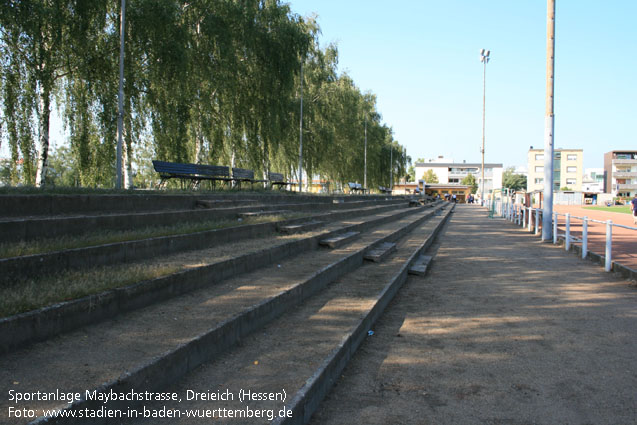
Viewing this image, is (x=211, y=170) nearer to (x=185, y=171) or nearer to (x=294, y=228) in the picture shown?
(x=185, y=171)

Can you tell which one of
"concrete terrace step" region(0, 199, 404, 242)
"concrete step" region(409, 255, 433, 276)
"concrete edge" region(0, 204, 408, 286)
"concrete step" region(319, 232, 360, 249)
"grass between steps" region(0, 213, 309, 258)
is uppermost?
"concrete terrace step" region(0, 199, 404, 242)

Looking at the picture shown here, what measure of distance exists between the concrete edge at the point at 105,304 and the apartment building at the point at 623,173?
108 m

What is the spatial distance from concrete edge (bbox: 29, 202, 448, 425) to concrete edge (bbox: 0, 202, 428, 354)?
95 cm

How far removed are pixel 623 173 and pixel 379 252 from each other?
354 feet

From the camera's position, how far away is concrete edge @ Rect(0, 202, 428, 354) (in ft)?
9.24

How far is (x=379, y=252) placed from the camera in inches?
350

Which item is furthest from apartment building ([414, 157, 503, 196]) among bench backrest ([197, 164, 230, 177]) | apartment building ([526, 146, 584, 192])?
bench backrest ([197, 164, 230, 177])

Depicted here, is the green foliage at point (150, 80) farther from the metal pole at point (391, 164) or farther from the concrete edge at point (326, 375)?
the metal pole at point (391, 164)

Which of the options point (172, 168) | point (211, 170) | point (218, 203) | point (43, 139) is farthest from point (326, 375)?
point (43, 139)

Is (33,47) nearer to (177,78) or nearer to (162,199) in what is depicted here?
(177,78)

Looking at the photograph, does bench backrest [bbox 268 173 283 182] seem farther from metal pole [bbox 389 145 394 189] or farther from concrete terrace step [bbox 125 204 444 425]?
metal pole [bbox 389 145 394 189]

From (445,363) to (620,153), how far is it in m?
115

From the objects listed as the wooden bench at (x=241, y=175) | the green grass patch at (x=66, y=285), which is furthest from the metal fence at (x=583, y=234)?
the wooden bench at (x=241, y=175)

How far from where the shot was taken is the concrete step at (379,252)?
8453 mm
